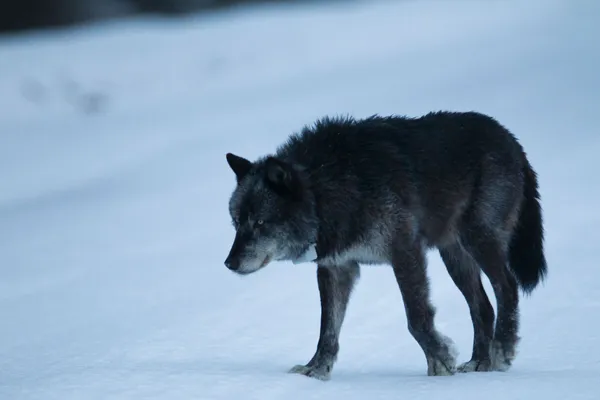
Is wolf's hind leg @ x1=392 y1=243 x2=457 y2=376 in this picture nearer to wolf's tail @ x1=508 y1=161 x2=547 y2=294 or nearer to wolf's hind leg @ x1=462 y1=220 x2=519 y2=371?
wolf's hind leg @ x1=462 y1=220 x2=519 y2=371

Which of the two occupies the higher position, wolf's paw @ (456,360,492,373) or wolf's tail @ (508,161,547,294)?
wolf's tail @ (508,161,547,294)

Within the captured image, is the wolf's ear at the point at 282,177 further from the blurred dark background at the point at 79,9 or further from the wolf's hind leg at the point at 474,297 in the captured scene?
the blurred dark background at the point at 79,9

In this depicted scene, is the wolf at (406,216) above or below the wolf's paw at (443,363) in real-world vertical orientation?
above

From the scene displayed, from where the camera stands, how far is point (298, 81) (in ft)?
62.0

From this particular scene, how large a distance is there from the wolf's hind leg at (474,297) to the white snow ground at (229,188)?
11.4 inches

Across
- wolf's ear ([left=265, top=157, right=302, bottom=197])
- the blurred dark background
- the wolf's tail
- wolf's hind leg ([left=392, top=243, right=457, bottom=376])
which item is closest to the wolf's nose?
wolf's ear ([left=265, top=157, right=302, bottom=197])

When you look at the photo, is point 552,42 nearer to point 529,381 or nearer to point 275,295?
point 275,295

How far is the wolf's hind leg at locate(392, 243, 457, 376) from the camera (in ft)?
17.4

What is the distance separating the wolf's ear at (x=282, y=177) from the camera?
524 cm

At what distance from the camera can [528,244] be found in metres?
6.12

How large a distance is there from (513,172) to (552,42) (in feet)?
50.2

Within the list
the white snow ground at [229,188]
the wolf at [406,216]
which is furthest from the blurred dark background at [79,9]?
the wolf at [406,216]

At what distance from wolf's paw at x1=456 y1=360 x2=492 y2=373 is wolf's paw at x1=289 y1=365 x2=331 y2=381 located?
844mm

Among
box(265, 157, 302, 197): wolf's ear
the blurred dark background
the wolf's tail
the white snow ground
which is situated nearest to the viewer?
box(265, 157, 302, 197): wolf's ear
